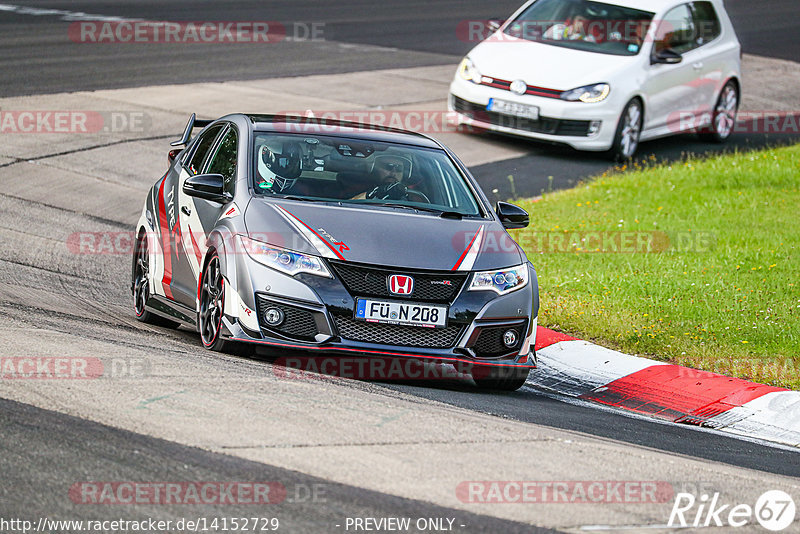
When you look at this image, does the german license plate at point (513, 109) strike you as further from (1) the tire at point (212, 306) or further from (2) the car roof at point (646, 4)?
(1) the tire at point (212, 306)

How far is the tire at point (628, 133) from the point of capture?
1652 cm

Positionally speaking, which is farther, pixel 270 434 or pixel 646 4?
pixel 646 4

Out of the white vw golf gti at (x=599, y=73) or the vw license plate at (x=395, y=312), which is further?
the white vw golf gti at (x=599, y=73)

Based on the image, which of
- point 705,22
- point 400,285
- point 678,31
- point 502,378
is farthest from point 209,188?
point 705,22

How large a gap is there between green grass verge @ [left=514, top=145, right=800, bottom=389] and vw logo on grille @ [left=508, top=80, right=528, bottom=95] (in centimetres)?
166

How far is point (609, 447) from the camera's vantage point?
604 cm

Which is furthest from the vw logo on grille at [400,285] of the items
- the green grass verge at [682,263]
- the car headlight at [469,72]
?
the car headlight at [469,72]

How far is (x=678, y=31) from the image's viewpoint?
17562 mm

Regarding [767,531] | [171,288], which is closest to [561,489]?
[767,531]

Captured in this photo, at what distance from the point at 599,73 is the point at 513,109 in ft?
4.12

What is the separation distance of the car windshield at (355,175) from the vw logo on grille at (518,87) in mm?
7810
